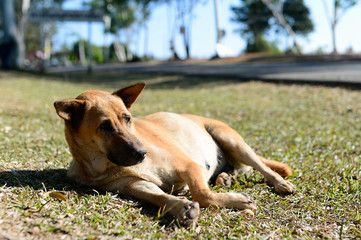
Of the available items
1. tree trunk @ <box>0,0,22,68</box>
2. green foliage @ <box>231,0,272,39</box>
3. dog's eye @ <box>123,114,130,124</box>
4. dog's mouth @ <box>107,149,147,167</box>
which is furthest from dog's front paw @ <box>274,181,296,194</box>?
green foliage @ <box>231,0,272,39</box>

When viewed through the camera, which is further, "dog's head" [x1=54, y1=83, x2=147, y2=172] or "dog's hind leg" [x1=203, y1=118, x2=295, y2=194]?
"dog's hind leg" [x1=203, y1=118, x2=295, y2=194]

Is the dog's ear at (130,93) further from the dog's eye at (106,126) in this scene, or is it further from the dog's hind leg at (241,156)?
the dog's hind leg at (241,156)

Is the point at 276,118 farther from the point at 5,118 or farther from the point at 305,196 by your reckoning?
the point at 5,118

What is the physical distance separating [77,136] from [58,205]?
2.24ft

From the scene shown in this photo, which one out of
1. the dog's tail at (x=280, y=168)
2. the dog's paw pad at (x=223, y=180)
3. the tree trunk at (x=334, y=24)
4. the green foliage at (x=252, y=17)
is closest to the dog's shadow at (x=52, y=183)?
the dog's paw pad at (x=223, y=180)

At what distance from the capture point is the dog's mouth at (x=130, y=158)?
326 cm

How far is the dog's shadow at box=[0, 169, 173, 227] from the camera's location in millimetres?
3385

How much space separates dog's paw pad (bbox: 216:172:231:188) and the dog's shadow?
111 centimetres

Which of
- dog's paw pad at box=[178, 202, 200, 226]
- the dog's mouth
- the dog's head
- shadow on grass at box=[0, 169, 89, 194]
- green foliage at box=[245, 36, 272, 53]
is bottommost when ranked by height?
dog's paw pad at box=[178, 202, 200, 226]

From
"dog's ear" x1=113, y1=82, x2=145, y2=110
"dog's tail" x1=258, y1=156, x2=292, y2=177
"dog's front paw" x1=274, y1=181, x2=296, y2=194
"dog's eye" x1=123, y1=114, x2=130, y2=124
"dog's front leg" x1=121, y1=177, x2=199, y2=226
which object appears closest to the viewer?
"dog's front leg" x1=121, y1=177, x2=199, y2=226

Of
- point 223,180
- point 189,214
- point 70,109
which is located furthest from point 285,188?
point 70,109

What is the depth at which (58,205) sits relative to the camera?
3217 millimetres

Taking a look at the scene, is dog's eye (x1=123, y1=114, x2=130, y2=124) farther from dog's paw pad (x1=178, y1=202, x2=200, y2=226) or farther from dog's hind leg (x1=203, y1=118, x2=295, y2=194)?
dog's hind leg (x1=203, y1=118, x2=295, y2=194)

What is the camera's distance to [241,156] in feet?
15.0
